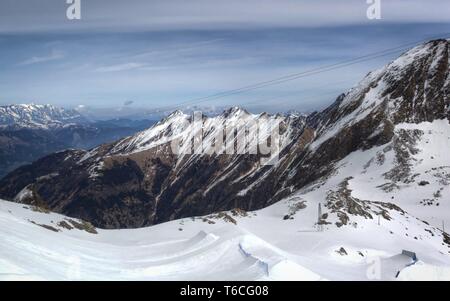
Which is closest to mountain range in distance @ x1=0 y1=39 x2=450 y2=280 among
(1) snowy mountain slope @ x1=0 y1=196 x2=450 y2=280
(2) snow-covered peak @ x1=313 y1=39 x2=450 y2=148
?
(1) snowy mountain slope @ x1=0 y1=196 x2=450 y2=280

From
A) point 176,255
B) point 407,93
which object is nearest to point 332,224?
point 176,255

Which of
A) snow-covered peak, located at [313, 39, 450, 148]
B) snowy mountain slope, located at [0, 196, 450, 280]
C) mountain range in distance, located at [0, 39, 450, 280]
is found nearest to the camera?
snowy mountain slope, located at [0, 196, 450, 280]

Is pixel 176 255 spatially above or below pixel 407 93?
above

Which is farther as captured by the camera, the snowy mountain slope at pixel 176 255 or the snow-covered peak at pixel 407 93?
the snow-covered peak at pixel 407 93

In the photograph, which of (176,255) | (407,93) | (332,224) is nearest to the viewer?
(176,255)

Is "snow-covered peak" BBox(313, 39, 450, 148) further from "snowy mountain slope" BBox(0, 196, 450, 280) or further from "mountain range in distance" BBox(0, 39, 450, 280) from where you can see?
"snowy mountain slope" BBox(0, 196, 450, 280)

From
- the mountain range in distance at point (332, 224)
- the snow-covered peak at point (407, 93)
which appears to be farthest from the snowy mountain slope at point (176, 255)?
the snow-covered peak at point (407, 93)

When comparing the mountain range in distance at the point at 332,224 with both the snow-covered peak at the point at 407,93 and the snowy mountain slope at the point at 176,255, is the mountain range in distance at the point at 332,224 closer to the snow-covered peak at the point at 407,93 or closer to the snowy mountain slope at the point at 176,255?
the snowy mountain slope at the point at 176,255

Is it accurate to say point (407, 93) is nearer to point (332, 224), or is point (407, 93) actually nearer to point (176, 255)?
point (332, 224)
